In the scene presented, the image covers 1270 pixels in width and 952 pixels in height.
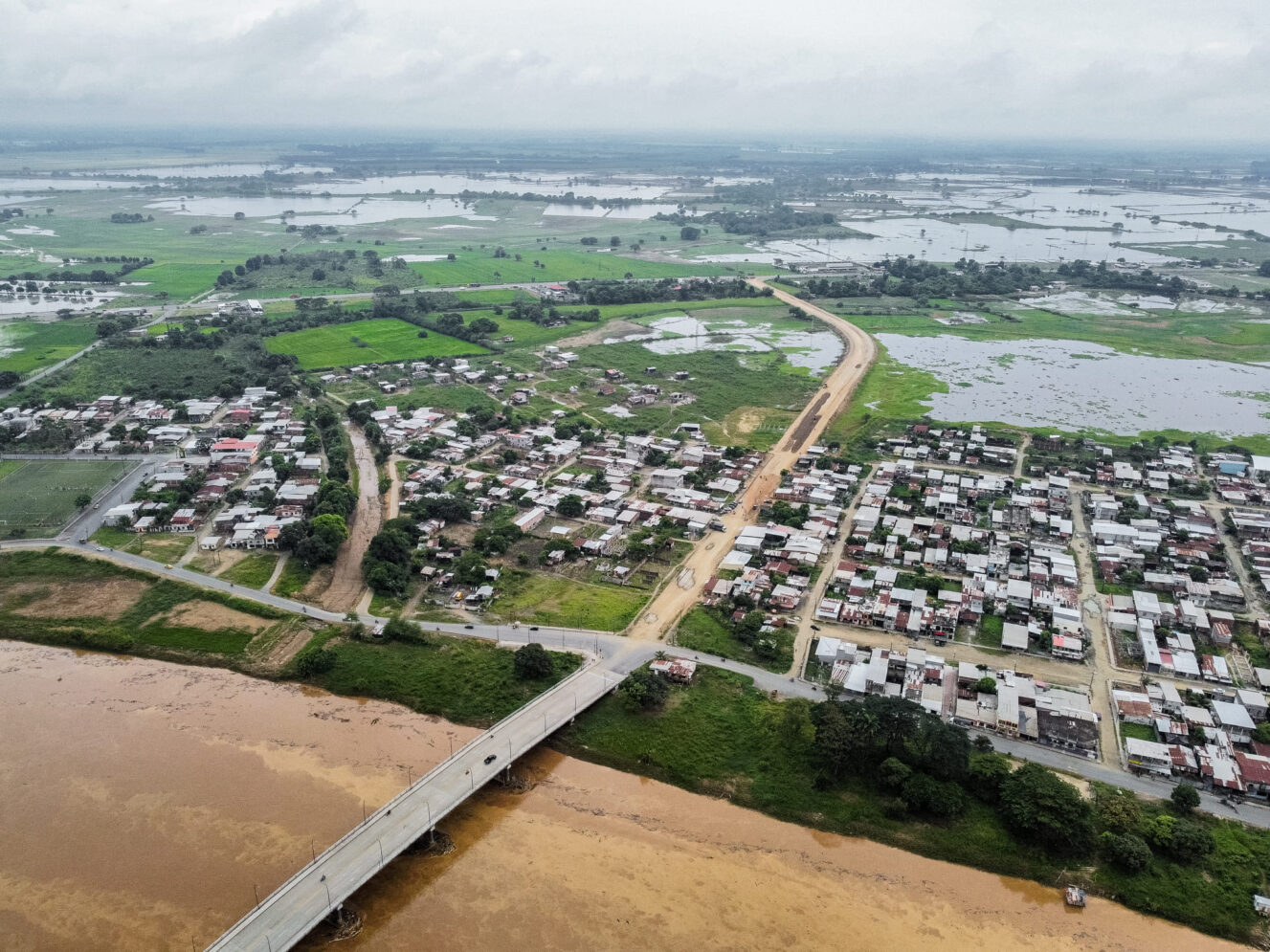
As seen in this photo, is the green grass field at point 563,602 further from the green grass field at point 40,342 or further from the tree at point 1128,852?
the green grass field at point 40,342

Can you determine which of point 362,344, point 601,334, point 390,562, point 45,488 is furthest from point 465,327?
point 390,562

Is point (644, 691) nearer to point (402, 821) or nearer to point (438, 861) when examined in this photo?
point (438, 861)

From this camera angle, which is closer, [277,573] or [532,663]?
[532,663]

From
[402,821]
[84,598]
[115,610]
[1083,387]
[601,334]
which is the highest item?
[601,334]

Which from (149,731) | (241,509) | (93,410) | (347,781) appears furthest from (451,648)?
(93,410)

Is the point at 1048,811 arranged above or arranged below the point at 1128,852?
above

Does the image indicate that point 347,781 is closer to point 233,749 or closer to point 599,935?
point 233,749
